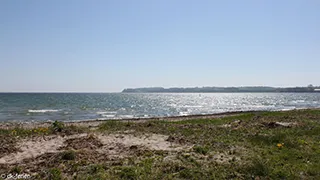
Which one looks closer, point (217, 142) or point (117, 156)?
point (117, 156)

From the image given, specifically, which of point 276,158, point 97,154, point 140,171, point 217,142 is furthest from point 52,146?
point 276,158

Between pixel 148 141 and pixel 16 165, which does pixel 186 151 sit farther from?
pixel 16 165

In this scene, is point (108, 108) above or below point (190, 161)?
below

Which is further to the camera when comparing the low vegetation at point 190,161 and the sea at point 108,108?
the sea at point 108,108

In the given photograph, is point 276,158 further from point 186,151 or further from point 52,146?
point 52,146

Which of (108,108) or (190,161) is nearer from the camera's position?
(190,161)

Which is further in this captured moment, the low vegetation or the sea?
the sea

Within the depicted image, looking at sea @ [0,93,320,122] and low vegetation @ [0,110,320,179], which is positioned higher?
low vegetation @ [0,110,320,179]

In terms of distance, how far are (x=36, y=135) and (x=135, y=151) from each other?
8.33 meters

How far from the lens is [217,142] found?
13641 mm

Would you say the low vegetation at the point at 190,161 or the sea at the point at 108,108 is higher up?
the low vegetation at the point at 190,161

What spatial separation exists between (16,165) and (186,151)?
675 cm

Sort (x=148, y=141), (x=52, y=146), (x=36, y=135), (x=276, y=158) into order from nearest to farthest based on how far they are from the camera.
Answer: (x=276, y=158)
(x=52, y=146)
(x=148, y=141)
(x=36, y=135)

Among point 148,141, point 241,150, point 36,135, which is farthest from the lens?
point 36,135
